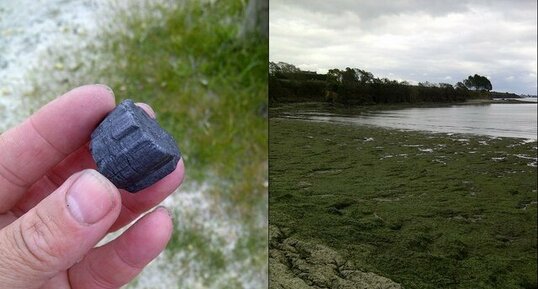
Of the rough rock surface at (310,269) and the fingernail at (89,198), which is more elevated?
the fingernail at (89,198)

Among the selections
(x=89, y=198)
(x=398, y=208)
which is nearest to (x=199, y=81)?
(x=398, y=208)

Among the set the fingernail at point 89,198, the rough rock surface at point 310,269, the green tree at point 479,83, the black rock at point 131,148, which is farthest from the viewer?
the rough rock surface at point 310,269

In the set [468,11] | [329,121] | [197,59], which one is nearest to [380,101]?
[329,121]

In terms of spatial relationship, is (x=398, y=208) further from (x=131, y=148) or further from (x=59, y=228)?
(x=59, y=228)

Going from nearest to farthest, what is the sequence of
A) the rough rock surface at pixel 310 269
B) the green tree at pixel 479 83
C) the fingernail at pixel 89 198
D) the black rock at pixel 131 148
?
1. the fingernail at pixel 89 198
2. the black rock at pixel 131 148
3. the green tree at pixel 479 83
4. the rough rock surface at pixel 310 269

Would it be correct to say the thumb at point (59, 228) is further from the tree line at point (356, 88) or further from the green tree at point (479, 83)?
the green tree at point (479, 83)

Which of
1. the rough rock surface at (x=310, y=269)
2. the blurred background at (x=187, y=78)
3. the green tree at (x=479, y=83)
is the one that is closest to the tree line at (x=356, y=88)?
the green tree at (x=479, y=83)
